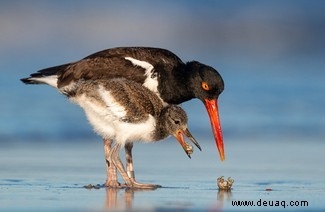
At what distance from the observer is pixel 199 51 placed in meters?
23.3

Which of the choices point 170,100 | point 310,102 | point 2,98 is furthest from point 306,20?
point 170,100

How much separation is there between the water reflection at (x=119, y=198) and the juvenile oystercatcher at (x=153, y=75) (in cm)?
100

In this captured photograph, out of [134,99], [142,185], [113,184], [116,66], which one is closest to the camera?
[142,185]

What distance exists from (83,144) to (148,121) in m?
3.49

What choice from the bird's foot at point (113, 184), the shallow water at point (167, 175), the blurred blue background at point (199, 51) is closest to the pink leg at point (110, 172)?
the bird's foot at point (113, 184)

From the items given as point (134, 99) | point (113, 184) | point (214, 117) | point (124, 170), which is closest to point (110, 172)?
point (124, 170)

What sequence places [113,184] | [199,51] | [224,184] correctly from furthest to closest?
[199,51], [113,184], [224,184]

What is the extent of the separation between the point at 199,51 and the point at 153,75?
11635 millimetres

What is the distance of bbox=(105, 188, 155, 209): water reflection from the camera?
9.12 meters

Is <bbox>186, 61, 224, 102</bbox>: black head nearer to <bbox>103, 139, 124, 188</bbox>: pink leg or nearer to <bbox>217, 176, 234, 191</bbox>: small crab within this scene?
<bbox>103, 139, 124, 188</bbox>: pink leg

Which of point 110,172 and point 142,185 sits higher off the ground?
point 110,172

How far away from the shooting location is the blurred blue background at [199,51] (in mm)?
15641

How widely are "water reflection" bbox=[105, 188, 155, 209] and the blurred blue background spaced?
422 centimetres

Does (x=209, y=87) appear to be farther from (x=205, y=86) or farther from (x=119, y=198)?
(x=119, y=198)
